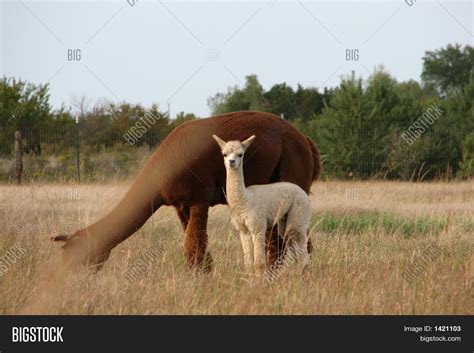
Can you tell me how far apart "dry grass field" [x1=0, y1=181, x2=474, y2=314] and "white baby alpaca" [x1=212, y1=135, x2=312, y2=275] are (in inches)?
12.0

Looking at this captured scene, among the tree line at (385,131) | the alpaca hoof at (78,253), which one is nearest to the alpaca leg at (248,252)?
the alpaca hoof at (78,253)

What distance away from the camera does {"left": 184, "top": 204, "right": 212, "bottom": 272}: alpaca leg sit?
319 inches

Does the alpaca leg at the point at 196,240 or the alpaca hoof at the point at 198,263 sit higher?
the alpaca leg at the point at 196,240

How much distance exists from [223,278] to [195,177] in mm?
1185

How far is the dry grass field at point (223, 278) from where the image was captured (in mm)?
6691

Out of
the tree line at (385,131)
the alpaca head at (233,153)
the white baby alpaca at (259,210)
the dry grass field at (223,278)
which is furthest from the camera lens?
the tree line at (385,131)

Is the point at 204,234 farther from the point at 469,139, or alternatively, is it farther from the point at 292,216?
the point at 469,139

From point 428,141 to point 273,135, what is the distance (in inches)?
786

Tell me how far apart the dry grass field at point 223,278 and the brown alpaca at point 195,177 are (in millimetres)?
397

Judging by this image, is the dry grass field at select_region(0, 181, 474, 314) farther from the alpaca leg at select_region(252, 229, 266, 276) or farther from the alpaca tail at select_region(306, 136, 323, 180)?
the alpaca tail at select_region(306, 136, 323, 180)

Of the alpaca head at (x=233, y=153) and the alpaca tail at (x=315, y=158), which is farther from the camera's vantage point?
the alpaca tail at (x=315, y=158)

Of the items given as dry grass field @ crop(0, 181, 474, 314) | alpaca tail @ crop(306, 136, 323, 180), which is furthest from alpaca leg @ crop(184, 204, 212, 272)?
alpaca tail @ crop(306, 136, 323, 180)

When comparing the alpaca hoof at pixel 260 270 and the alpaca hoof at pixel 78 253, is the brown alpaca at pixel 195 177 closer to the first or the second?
the alpaca hoof at pixel 78 253

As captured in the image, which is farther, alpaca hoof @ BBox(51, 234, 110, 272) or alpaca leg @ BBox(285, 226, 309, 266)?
alpaca leg @ BBox(285, 226, 309, 266)
